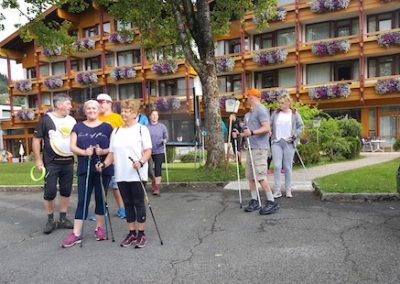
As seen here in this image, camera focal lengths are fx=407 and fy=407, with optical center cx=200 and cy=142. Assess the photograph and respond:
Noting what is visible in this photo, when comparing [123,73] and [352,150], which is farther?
[123,73]

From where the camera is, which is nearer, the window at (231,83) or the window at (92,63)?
the window at (231,83)

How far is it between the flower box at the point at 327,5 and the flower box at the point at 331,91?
487cm

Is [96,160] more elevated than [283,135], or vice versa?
[283,135]

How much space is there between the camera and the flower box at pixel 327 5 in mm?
25297

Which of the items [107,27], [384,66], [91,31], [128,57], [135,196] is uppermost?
[107,27]

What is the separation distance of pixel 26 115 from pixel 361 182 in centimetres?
3565

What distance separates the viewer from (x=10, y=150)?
41719mm

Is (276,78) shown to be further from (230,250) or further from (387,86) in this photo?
(230,250)

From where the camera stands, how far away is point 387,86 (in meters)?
24.0

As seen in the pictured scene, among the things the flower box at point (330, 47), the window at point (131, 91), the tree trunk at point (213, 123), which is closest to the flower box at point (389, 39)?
the flower box at point (330, 47)

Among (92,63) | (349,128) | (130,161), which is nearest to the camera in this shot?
(130,161)

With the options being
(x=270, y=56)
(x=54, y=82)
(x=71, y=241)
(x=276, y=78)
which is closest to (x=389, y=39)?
(x=270, y=56)

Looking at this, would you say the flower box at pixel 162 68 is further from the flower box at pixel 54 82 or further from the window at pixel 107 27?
the flower box at pixel 54 82

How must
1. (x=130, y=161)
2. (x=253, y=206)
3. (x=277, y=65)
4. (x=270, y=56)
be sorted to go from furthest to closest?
(x=277, y=65)
(x=270, y=56)
(x=253, y=206)
(x=130, y=161)
